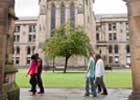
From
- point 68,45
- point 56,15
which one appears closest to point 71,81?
point 68,45

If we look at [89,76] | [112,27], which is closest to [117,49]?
[112,27]

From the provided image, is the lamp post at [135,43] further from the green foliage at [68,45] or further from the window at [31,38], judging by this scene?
the window at [31,38]

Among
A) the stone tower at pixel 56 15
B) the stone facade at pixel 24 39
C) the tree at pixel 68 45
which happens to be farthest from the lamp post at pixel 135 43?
the stone facade at pixel 24 39

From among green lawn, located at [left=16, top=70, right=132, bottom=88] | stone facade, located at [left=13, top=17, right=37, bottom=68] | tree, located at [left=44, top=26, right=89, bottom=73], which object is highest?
stone facade, located at [left=13, top=17, right=37, bottom=68]

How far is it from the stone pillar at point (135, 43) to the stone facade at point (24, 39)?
283 feet

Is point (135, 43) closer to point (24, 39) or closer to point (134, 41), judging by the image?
point (134, 41)

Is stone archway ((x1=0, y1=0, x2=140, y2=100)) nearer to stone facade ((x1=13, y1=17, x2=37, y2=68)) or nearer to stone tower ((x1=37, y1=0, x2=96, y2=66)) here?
stone tower ((x1=37, y1=0, x2=96, y2=66))

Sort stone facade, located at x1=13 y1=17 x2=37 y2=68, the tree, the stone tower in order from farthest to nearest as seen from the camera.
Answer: stone facade, located at x1=13 y1=17 x2=37 y2=68 < the stone tower < the tree

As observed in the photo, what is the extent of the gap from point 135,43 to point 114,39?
291 feet

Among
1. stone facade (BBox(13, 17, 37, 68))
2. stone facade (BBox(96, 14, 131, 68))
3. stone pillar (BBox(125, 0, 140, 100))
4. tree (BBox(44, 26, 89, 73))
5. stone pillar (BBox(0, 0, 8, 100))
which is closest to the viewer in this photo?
stone pillar (BBox(125, 0, 140, 100))

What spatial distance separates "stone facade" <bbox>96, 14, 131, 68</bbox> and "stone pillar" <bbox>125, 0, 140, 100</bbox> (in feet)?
269

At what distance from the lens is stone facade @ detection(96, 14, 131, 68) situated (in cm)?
9144

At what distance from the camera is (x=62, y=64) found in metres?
66.6

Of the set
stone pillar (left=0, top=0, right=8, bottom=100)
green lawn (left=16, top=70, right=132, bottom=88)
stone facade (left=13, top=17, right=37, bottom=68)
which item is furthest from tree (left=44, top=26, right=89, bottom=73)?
stone facade (left=13, top=17, right=37, bottom=68)
